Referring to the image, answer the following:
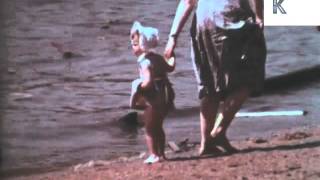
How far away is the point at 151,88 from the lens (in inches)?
112

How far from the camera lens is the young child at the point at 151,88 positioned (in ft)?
9.32

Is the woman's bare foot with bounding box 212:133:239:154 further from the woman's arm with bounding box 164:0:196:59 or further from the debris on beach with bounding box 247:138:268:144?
the woman's arm with bounding box 164:0:196:59

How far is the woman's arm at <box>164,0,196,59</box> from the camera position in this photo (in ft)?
9.34

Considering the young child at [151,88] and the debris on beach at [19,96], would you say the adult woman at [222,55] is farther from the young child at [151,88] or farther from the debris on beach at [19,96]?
the debris on beach at [19,96]

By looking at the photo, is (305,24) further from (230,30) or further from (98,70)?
(98,70)

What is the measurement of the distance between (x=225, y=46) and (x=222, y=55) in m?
0.04

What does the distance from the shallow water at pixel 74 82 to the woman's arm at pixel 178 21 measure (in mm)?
30

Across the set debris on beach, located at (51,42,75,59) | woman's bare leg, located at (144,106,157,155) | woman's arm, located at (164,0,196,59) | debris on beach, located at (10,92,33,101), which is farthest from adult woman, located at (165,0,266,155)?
debris on beach, located at (10,92,33,101)

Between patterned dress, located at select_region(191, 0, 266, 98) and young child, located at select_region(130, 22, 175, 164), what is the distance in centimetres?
15

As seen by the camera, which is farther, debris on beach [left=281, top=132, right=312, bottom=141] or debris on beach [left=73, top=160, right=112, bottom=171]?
debris on beach [left=281, top=132, right=312, bottom=141]

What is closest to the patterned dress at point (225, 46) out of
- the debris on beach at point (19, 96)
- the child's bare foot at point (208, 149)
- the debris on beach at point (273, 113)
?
the debris on beach at point (273, 113)

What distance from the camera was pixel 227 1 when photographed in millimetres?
2852

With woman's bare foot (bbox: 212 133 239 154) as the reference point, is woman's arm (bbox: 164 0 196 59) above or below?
above

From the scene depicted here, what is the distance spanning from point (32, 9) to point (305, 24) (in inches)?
46.3
